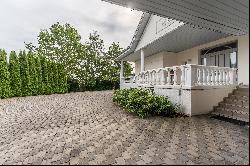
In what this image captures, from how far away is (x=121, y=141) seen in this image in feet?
17.2

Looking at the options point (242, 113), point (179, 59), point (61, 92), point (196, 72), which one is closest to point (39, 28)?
point (61, 92)

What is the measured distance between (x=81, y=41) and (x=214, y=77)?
2479 centimetres

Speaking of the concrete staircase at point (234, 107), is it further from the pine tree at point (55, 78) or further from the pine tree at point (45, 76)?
the pine tree at point (55, 78)

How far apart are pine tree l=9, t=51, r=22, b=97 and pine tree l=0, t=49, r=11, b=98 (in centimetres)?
42

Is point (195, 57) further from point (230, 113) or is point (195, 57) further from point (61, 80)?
point (61, 80)

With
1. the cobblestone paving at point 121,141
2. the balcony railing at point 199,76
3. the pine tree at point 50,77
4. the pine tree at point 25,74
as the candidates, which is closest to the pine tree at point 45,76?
the pine tree at point 50,77

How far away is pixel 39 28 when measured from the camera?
31.9 m

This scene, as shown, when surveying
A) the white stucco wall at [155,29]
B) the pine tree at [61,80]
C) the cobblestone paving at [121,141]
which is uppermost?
the white stucco wall at [155,29]

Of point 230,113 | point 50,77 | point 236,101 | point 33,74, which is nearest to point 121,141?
point 230,113

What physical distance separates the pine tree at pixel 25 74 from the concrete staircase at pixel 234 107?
648 inches

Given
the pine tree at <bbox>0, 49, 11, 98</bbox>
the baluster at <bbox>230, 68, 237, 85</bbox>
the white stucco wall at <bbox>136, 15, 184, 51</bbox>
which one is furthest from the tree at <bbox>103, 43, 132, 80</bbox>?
the baluster at <bbox>230, 68, 237, 85</bbox>

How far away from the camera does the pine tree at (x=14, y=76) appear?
1786 centimetres

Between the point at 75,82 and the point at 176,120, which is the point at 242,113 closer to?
the point at 176,120

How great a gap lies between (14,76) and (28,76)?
118cm
